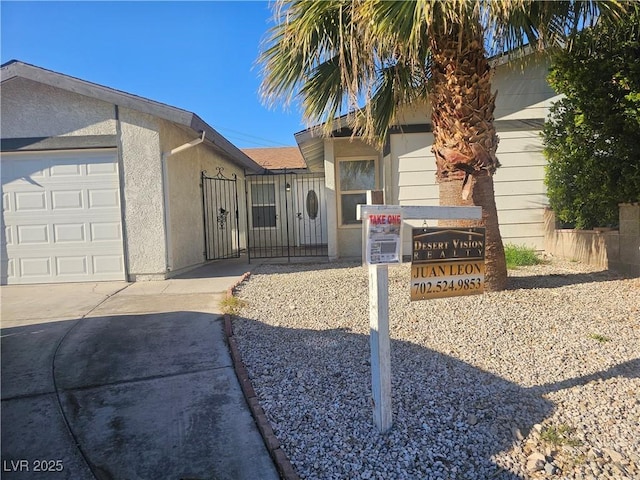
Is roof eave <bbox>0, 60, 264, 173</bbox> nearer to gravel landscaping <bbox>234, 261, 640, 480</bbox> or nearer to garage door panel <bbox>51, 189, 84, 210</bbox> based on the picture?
garage door panel <bbox>51, 189, 84, 210</bbox>

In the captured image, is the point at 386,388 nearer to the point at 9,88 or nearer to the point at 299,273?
the point at 299,273

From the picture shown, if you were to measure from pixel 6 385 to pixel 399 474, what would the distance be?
354cm

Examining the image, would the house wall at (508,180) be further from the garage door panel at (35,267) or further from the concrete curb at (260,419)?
the garage door panel at (35,267)

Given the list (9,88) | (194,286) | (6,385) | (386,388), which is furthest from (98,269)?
(386,388)

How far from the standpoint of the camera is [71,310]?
6.18 m

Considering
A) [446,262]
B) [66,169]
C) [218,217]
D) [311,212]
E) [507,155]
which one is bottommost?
[446,262]

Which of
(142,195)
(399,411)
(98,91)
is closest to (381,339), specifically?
(399,411)

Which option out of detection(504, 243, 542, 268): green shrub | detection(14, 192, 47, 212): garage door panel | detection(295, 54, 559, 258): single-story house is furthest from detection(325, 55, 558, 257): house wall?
detection(14, 192, 47, 212): garage door panel

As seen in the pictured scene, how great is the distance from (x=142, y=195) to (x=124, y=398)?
552cm

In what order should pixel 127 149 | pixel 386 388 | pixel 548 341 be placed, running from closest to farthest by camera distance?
pixel 386 388 < pixel 548 341 < pixel 127 149

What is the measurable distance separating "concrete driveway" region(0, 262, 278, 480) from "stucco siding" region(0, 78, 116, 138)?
3722 millimetres

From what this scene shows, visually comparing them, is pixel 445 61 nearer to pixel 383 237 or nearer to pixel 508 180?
pixel 383 237

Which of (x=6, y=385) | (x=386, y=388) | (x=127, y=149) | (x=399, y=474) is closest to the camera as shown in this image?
(x=399, y=474)

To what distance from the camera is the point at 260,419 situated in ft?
9.89
